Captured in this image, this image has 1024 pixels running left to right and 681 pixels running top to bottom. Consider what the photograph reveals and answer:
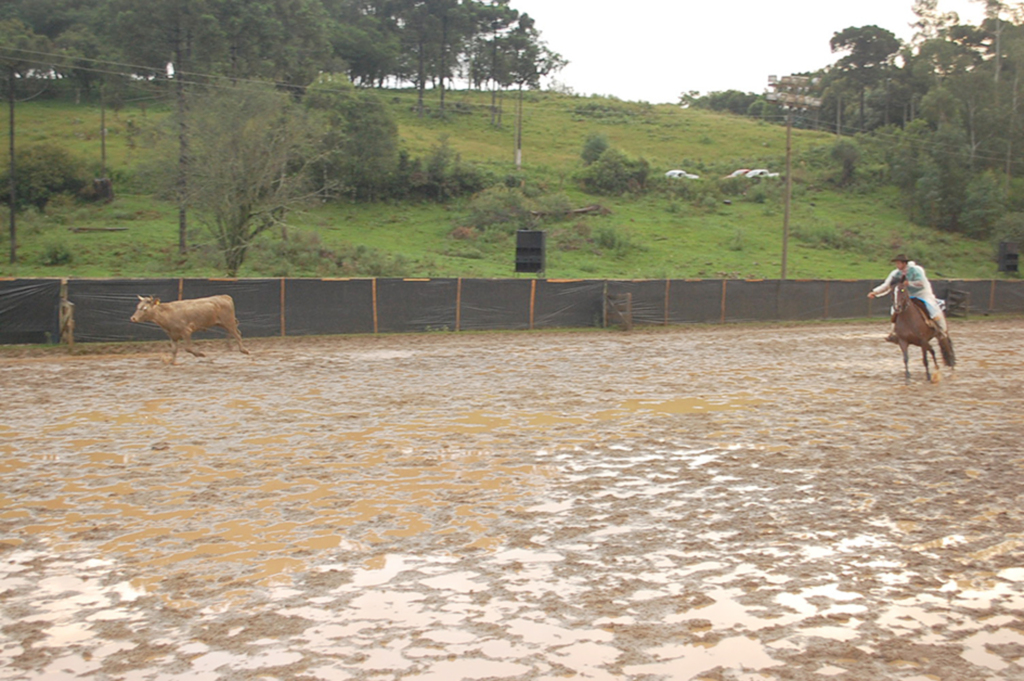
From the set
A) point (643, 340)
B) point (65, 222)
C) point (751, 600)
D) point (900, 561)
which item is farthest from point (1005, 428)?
point (65, 222)

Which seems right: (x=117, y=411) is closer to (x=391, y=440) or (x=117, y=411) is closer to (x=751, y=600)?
(x=391, y=440)

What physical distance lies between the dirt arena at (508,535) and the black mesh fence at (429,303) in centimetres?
609

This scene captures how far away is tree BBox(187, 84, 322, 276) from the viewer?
30266 millimetres

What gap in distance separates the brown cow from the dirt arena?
3418mm

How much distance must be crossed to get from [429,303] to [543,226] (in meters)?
26.2

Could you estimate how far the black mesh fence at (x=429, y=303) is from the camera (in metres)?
19.0

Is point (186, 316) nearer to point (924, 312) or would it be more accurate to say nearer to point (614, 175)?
point (924, 312)

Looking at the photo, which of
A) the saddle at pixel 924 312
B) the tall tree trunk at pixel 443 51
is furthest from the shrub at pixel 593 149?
the saddle at pixel 924 312

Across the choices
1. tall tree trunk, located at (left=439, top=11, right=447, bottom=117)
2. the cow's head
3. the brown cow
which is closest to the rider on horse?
the brown cow

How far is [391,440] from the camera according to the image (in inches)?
384

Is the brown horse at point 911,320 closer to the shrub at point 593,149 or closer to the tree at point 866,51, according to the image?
the shrub at point 593,149

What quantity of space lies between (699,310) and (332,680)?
2558 centimetres

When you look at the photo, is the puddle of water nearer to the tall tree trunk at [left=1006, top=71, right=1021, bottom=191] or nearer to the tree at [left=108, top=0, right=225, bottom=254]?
the tree at [left=108, top=0, right=225, bottom=254]

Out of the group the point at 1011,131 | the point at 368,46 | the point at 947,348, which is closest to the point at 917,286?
the point at 947,348
